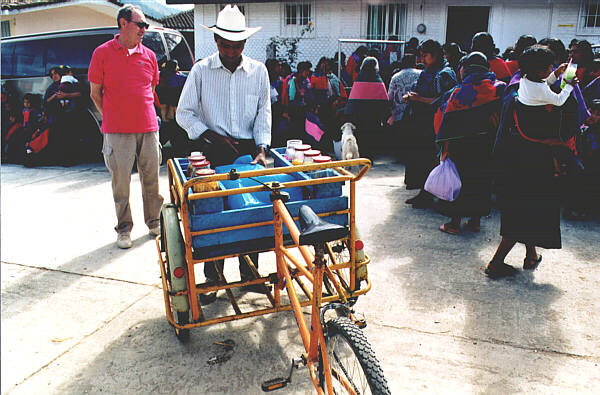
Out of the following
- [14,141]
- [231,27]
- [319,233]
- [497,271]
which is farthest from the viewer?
[14,141]

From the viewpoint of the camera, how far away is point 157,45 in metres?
8.41

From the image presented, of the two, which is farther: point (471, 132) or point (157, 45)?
point (157, 45)

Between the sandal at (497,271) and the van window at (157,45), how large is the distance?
22.1 feet

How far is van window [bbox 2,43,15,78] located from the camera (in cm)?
936

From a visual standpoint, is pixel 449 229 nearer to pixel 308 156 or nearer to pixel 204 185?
pixel 308 156

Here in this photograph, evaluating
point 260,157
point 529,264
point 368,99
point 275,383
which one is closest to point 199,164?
point 260,157

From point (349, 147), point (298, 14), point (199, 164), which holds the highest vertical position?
point (298, 14)

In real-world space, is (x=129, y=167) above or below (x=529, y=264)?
above

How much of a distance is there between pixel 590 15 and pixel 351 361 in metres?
17.8

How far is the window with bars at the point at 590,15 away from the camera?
15438 mm

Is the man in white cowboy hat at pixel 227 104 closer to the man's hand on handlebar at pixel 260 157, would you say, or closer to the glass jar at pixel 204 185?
the man's hand on handlebar at pixel 260 157

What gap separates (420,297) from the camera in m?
3.47

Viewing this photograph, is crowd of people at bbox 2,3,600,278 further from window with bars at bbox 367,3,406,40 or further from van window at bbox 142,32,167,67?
window with bars at bbox 367,3,406,40

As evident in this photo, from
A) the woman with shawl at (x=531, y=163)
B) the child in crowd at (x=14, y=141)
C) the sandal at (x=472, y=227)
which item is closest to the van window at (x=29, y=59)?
the child in crowd at (x=14, y=141)
